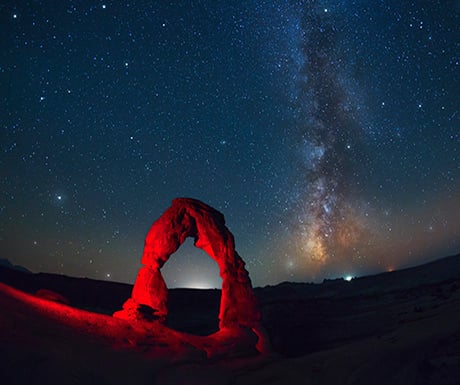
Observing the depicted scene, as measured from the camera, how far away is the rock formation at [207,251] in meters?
14.1

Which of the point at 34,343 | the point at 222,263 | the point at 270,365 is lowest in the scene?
the point at 270,365

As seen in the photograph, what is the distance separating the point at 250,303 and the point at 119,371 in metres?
8.63

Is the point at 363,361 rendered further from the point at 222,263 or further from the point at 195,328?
the point at 195,328

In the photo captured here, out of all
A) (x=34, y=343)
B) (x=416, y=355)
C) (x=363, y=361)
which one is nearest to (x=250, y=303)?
(x=363, y=361)

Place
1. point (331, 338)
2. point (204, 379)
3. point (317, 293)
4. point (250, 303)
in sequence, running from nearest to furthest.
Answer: point (204, 379), point (250, 303), point (331, 338), point (317, 293)

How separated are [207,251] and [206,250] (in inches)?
3.2

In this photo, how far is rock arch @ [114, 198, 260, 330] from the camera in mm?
14086

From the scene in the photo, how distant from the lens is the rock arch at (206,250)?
46.2 feet

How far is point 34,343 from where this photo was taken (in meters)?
6.24

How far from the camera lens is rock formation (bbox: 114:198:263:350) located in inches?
553

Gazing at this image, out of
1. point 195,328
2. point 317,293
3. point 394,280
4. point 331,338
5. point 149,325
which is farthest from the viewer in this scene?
point 317,293

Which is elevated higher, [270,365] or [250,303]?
[250,303]

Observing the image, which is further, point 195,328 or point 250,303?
point 195,328

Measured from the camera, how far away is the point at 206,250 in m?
16.1
